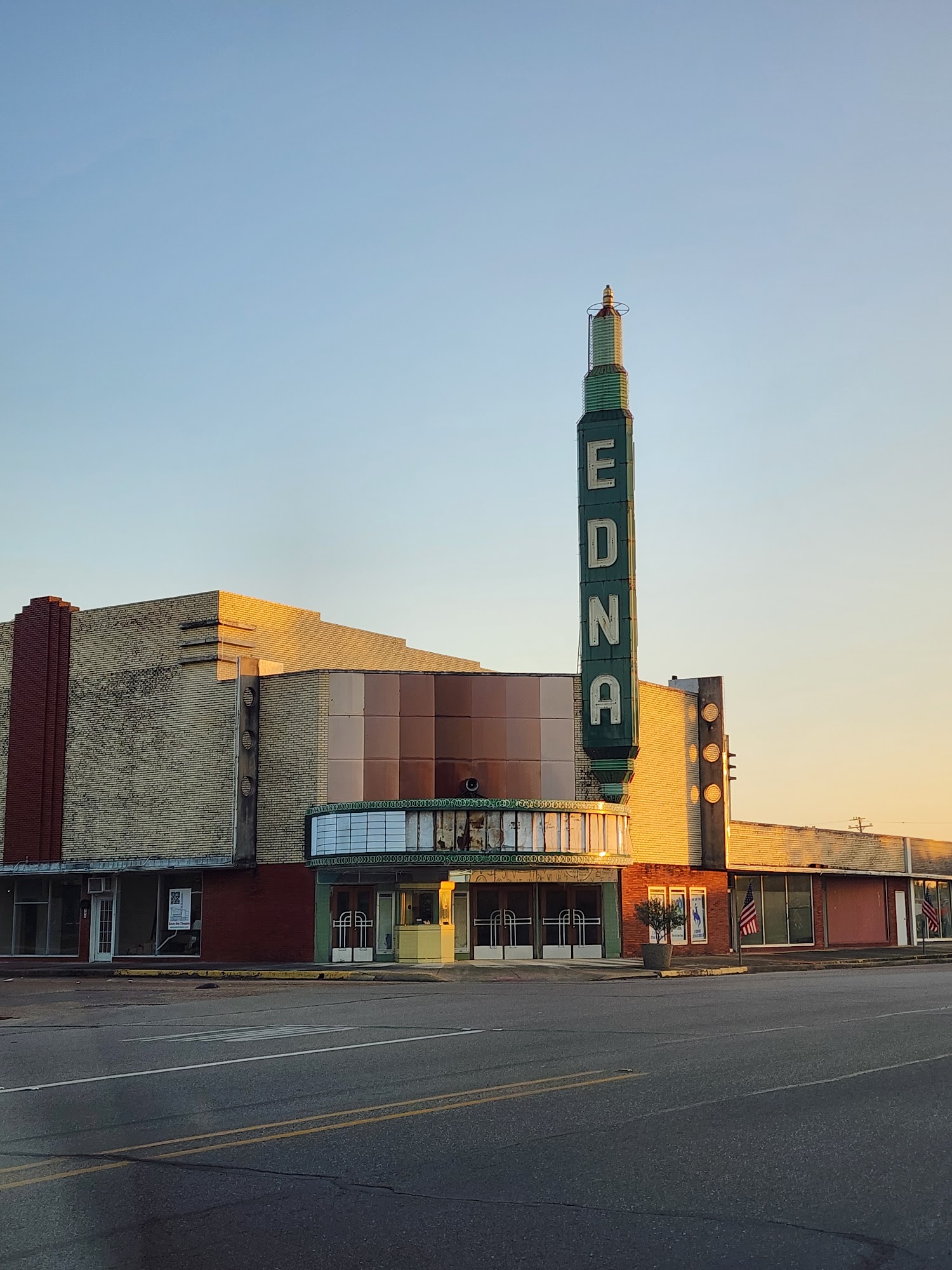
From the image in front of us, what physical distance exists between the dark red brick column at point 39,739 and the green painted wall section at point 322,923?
410 inches

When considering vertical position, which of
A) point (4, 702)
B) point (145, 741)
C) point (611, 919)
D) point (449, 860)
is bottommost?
point (611, 919)

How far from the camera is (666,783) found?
4688 cm

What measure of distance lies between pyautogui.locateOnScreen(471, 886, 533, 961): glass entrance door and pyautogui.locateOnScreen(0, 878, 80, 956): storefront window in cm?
1452

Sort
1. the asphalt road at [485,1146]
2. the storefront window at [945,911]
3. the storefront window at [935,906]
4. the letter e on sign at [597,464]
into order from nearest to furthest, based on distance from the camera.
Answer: the asphalt road at [485,1146], the letter e on sign at [597,464], the storefront window at [935,906], the storefront window at [945,911]

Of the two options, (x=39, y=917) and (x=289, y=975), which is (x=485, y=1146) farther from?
(x=39, y=917)

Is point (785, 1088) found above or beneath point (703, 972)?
above

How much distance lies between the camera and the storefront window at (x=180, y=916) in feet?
140

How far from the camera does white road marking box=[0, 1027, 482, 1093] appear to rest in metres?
13.2

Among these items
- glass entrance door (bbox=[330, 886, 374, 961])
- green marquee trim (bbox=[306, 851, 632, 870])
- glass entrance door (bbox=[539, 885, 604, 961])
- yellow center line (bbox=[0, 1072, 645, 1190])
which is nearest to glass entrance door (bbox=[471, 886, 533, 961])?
glass entrance door (bbox=[539, 885, 604, 961])

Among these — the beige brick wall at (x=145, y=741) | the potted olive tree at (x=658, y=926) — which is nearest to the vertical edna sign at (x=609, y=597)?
the potted olive tree at (x=658, y=926)

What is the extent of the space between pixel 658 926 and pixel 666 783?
852 cm

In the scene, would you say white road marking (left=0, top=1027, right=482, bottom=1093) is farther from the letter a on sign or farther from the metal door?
the metal door

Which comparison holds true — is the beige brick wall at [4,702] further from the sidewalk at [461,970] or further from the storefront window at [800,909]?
the storefront window at [800,909]

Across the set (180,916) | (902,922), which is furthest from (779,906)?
(180,916)
